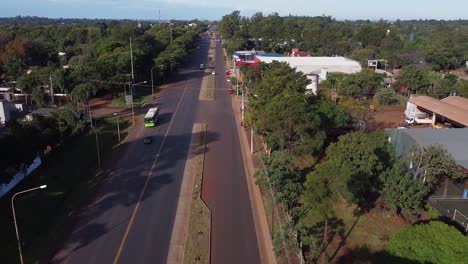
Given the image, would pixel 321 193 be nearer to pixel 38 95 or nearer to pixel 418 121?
pixel 418 121

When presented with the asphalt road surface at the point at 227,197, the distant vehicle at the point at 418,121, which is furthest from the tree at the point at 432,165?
the distant vehicle at the point at 418,121

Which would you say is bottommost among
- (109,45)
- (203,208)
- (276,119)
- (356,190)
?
(203,208)

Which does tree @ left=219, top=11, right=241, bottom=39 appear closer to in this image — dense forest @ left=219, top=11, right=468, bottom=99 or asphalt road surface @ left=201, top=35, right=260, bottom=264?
dense forest @ left=219, top=11, right=468, bottom=99

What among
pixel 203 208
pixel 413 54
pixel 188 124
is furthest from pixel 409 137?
pixel 413 54

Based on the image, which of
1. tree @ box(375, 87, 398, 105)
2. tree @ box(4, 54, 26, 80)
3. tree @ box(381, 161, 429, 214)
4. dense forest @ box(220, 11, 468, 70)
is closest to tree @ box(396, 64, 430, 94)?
tree @ box(375, 87, 398, 105)

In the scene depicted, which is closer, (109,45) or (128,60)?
(128,60)

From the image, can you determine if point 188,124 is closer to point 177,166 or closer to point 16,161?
point 177,166
